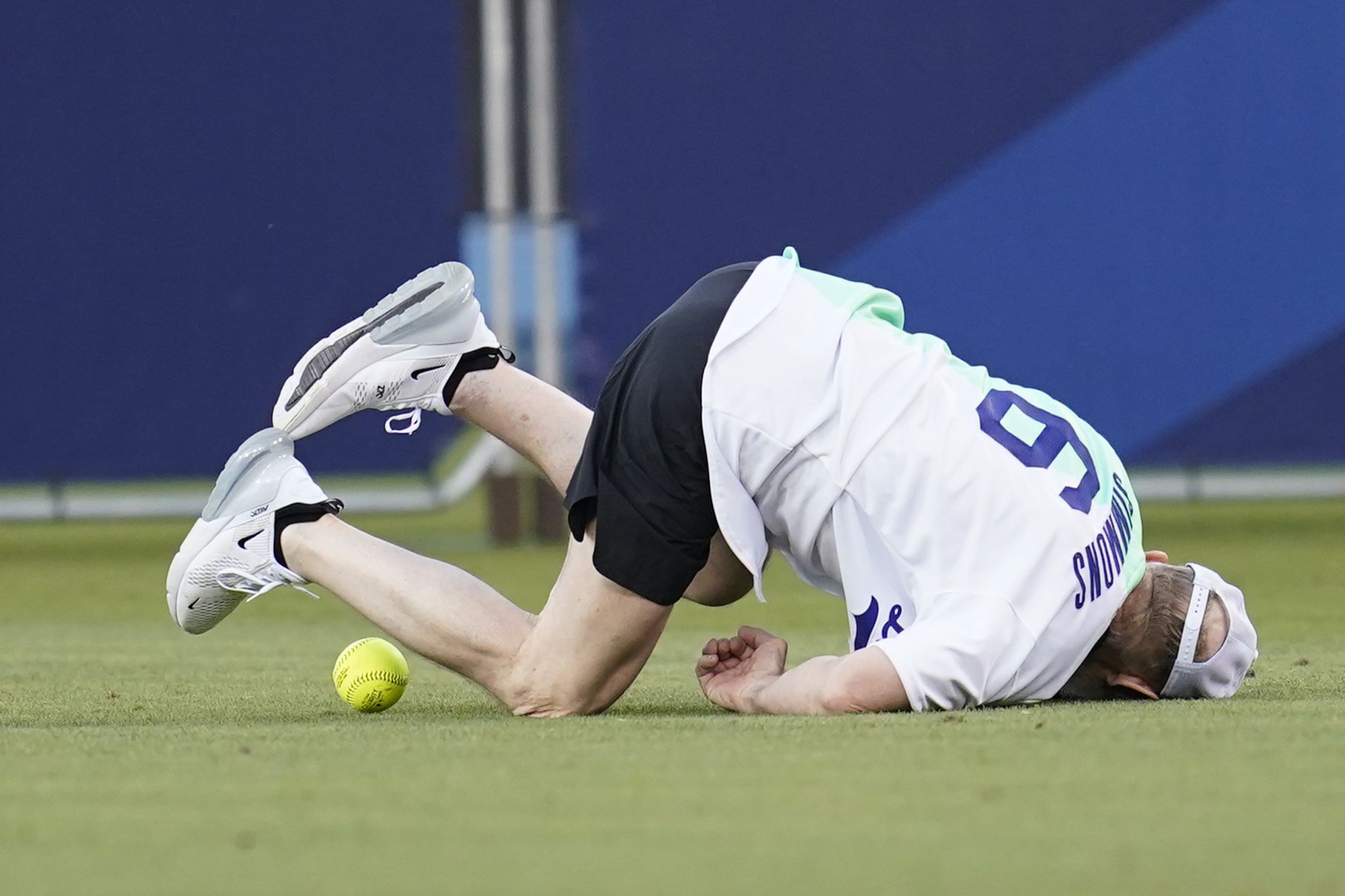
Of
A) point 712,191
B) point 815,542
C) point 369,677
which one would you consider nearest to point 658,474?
point 815,542

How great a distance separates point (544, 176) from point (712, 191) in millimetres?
662

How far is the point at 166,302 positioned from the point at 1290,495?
443 cm

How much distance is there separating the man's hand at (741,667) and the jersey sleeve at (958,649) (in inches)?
12.2

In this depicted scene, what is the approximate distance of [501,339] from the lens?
24.2ft

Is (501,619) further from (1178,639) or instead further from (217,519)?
(1178,639)

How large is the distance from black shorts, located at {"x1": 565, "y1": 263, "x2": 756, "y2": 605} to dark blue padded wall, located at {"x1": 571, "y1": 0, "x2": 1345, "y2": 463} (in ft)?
14.4

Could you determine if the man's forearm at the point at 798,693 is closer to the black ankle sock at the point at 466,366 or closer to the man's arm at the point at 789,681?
the man's arm at the point at 789,681

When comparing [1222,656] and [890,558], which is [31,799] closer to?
[890,558]

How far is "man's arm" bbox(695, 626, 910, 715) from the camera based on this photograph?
2.96 m

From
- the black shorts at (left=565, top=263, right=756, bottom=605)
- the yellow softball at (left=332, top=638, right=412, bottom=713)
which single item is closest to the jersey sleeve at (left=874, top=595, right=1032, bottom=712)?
the black shorts at (left=565, top=263, right=756, bottom=605)

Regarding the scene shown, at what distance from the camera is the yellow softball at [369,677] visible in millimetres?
3346

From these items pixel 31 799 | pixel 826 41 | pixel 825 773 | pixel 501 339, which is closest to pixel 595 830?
pixel 825 773

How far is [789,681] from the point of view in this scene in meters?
3.09

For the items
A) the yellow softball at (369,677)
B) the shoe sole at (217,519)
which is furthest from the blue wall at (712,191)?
the yellow softball at (369,677)
